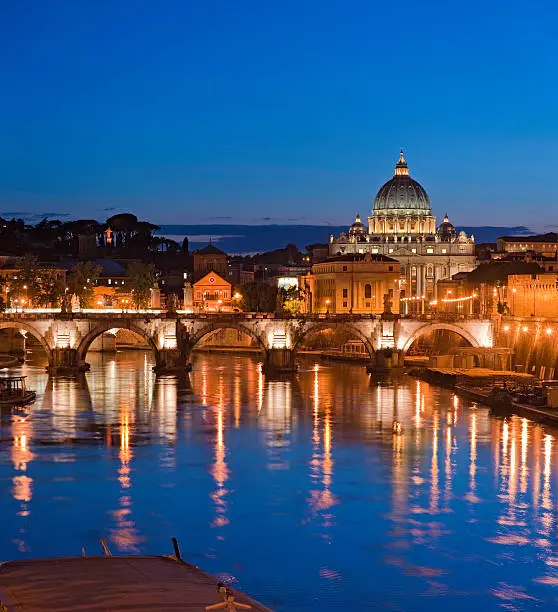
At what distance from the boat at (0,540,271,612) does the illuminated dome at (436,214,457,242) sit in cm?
12553

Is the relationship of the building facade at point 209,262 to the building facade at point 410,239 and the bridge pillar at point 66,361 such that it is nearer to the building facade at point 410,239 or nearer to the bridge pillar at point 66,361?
the building facade at point 410,239

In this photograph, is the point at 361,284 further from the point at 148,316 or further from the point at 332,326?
the point at 148,316

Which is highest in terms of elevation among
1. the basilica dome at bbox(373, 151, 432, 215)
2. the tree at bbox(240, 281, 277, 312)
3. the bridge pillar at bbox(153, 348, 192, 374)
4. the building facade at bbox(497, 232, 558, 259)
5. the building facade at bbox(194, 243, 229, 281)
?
the basilica dome at bbox(373, 151, 432, 215)

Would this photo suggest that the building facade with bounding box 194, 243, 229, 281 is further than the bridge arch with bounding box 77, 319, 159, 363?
Yes

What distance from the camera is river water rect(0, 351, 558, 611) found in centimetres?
2498

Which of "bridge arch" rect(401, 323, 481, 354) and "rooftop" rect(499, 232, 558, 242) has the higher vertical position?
"rooftop" rect(499, 232, 558, 242)

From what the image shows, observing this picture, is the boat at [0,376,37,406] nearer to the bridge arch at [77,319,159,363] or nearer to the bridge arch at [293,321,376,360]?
the bridge arch at [77,319,159,363]

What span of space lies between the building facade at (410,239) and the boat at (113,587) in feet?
369

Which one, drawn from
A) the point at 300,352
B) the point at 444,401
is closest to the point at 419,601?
the point at 444,401

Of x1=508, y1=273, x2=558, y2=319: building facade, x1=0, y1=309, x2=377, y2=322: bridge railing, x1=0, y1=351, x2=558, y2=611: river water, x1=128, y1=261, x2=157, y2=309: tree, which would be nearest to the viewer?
x1=0, y1=351, x2=558, y2=611: river water

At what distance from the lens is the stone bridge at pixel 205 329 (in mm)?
67875

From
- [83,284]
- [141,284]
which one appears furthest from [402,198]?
[83,284]

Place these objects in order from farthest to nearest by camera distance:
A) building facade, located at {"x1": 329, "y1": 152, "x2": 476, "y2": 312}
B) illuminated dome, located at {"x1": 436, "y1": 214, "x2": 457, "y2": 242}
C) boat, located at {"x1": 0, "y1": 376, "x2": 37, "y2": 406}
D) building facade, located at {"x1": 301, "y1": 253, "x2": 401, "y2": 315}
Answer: illuminated dome, located at {"x1": 436, "y1": 214, "x2": 457, "y2": 242}, building facade, located at {"x1": 329, "y1": 152, "x2": 476, "y2": 312}, building facade, located at {"x1": 301, "y1": 253, "x2": 401, "y2": 315}, boat, located at {"x1": 0, "y1": 376, "x2": 37, "y2": 406}

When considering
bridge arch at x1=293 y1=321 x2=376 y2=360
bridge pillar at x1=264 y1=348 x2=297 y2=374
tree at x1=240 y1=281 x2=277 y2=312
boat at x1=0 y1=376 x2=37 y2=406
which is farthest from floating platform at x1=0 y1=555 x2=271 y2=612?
tree at x1=240 y1=281 x2=277 y2=312
